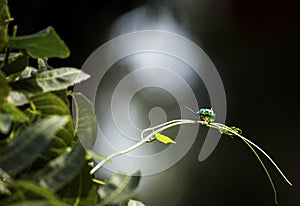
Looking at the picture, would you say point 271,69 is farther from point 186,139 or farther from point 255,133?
point 186,139

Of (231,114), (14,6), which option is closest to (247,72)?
(231,114)

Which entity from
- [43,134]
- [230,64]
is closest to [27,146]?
[43,134]

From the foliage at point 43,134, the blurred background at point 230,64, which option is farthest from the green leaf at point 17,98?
the blurred background at point 230,64

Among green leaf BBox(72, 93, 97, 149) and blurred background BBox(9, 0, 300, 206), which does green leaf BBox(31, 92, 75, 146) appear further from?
blurred background BBox(9, 0, 300, 206)

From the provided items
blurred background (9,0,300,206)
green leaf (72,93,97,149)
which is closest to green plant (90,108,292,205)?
green leaf (72,93,97,149)

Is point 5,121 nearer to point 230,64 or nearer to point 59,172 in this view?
point 59,172
